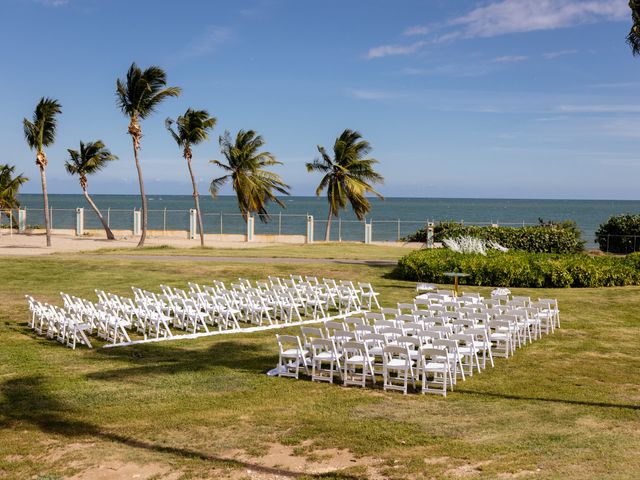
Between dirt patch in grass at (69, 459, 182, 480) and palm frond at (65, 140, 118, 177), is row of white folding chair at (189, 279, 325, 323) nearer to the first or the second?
dirt patch in grass at (69, 459, 182, 480)

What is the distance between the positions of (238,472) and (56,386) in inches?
186

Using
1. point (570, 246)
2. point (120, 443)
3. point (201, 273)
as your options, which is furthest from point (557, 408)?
point (570, 246)

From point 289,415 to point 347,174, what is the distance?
38.0 metres

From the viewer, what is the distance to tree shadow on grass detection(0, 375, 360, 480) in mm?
6996

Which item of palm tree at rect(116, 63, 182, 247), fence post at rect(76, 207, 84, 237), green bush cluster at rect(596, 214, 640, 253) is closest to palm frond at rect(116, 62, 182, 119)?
palm tree at rect(116, 63, 182, 247)

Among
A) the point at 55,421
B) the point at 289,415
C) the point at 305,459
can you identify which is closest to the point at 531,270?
the point at 289,415

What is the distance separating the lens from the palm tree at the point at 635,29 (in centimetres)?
1579

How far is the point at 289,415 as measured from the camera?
8781 millimetres

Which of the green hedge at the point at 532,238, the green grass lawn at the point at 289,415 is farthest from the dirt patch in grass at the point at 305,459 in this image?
the green hedge at the point at 532,238

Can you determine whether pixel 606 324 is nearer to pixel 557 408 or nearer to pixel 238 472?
pixel 557 408

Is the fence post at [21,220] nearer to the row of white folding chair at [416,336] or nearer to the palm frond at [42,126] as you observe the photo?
the palm frond at [42,126]

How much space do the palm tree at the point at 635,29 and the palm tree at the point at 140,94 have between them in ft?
84.2

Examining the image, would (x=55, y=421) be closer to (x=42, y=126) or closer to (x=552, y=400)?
(x=552, y=400)

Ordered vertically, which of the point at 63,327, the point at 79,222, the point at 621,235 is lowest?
the point at 63,327
